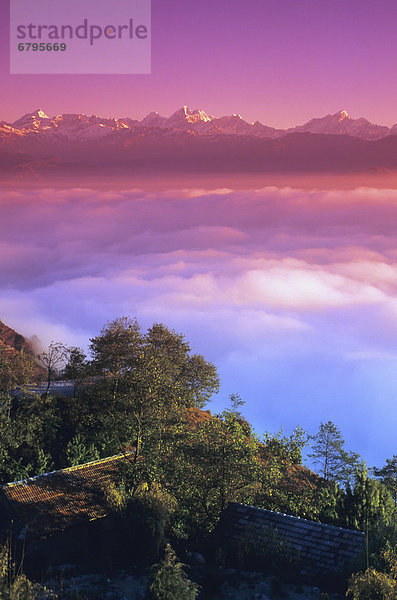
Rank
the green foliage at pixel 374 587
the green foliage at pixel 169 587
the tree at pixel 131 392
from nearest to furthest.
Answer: the green foliage at pixel 374 587 < the green foliage at pixel 169 587 < the tree at pixel 131 392

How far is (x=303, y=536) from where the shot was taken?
82.6 feet

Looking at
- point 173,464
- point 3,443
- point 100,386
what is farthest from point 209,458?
point 3,443

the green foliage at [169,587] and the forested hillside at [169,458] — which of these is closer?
the green foliage at [169,587]

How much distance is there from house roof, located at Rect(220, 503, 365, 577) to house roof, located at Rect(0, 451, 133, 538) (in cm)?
819

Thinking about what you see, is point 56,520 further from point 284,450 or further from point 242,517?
point 284,450

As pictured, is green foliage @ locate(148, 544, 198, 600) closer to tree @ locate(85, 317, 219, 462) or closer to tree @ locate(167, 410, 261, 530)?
tree @ locate(167, 410, 261, 530)

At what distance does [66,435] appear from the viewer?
147ft

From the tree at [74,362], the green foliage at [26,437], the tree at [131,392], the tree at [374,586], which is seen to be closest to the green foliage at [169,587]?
the tree at [374,586]

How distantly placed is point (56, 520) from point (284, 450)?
14195mm

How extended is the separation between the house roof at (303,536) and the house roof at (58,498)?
8194 millimetres

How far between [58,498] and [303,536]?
14.7 metres

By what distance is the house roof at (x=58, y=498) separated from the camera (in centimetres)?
2812

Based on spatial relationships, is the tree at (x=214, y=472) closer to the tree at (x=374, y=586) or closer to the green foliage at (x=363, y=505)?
the green foliage at (x=363, y=505)

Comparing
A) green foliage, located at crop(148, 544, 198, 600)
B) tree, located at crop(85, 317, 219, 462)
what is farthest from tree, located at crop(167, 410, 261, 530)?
green foliage, located at crop(148, 544, 198, 600)
